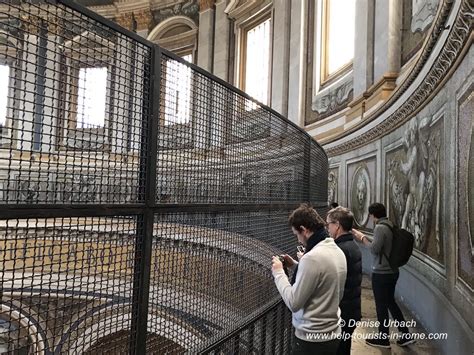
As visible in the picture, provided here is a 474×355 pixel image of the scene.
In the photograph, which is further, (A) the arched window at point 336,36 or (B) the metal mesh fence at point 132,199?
(A) the arched window at point 336,36

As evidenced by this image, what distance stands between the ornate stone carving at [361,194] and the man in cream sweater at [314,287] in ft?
17.3

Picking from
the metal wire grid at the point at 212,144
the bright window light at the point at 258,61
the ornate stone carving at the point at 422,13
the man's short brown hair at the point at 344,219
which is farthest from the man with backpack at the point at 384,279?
the bright window light at the point at 258,61

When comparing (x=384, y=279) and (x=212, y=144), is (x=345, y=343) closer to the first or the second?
(x=384, y=279)

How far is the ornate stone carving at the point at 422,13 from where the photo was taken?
5.12 metres

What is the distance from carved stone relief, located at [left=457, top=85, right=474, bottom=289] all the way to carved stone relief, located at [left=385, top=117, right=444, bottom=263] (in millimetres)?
564

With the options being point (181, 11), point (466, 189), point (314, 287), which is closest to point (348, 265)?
point (314, 287)

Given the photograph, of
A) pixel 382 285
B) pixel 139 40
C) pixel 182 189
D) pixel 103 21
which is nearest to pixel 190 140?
pixel 182 189

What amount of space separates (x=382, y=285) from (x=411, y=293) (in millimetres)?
1259

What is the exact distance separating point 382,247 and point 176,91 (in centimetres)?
297

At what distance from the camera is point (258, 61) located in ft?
46.0

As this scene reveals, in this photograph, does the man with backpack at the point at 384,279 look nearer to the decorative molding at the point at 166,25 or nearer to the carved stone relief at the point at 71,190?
the carved stone relief at the point at 71,190

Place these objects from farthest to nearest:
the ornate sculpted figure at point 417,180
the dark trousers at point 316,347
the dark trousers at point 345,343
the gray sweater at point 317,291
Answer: the ornate sculpted figure at point 417,180 < the dark trousers at point 345,343 < the dark trousers at point 316,347 < the gray sweater at point 317,291

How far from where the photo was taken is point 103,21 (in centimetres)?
142

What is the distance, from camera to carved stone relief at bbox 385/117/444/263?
4086 millimetres
